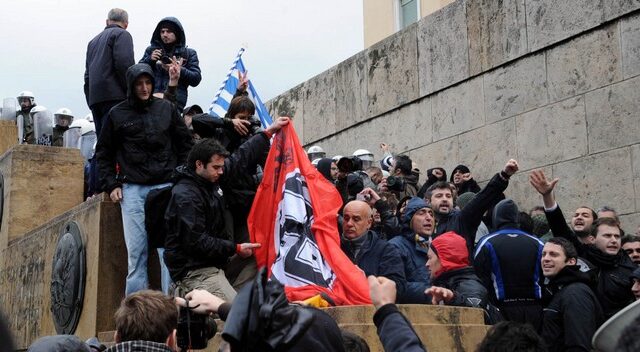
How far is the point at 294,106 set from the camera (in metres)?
15.4

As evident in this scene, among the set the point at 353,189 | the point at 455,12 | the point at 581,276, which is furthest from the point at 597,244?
the point at 455,12

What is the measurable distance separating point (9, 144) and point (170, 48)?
4.45m

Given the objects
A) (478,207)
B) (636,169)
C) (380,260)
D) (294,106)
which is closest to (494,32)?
(636,169)

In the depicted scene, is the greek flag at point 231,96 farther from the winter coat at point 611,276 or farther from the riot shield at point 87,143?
the winter coat at point 611,276

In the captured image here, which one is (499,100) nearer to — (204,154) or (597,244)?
(597,244)

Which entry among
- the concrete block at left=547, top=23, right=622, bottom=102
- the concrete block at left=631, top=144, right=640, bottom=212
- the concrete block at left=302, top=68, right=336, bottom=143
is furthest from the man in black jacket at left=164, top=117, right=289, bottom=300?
the concrete block at left=302, top=68, right=336, bottom=143

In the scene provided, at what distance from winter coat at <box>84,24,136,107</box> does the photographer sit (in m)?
2.99

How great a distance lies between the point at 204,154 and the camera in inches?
264

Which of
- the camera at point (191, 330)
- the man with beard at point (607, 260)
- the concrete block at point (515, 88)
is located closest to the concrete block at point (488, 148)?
the concrete block at point (515, 88)

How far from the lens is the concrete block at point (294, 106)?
15201mm

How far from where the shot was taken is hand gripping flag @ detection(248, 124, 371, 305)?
667cm

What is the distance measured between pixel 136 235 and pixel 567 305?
303 cm

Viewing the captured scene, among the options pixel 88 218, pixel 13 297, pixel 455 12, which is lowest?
pixel 13 297

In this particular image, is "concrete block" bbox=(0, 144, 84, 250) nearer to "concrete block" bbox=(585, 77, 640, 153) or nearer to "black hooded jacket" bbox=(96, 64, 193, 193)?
"black hooded jacket" bbox=(96, 64, 193, 193)
